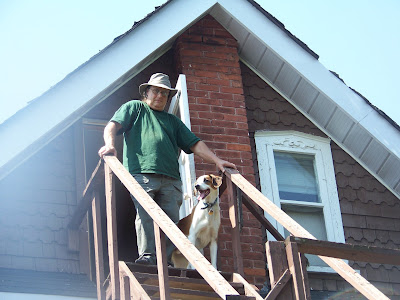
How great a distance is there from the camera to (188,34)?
32.4 feet

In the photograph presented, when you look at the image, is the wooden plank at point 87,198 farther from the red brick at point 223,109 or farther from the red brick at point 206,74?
the red brick at point 206,74

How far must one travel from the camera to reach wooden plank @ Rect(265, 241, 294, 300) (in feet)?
17.7

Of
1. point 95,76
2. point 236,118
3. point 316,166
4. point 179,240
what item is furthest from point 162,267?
point 316,166

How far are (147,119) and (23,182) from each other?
1536mm

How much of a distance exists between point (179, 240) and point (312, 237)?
0.99m

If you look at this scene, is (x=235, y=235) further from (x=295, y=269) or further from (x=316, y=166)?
(x=316, y=166)

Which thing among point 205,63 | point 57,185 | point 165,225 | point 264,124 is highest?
point 205,63

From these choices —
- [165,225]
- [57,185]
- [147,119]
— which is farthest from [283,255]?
[57,185]

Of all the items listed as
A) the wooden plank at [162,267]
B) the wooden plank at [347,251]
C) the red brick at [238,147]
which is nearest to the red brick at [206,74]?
the red brick at [238,147]

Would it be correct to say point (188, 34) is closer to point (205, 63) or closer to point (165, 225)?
point (205, 63)

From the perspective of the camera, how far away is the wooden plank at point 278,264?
541 centimetres

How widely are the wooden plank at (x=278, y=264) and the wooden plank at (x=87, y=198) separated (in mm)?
2431

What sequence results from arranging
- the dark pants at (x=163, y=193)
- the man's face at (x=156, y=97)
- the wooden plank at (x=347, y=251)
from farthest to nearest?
the man's face at (x=156, y=97), the dark pants at (x=163, y=193), the wooden plank at (x=347, y=251)

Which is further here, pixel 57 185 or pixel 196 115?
pixel 196 115
